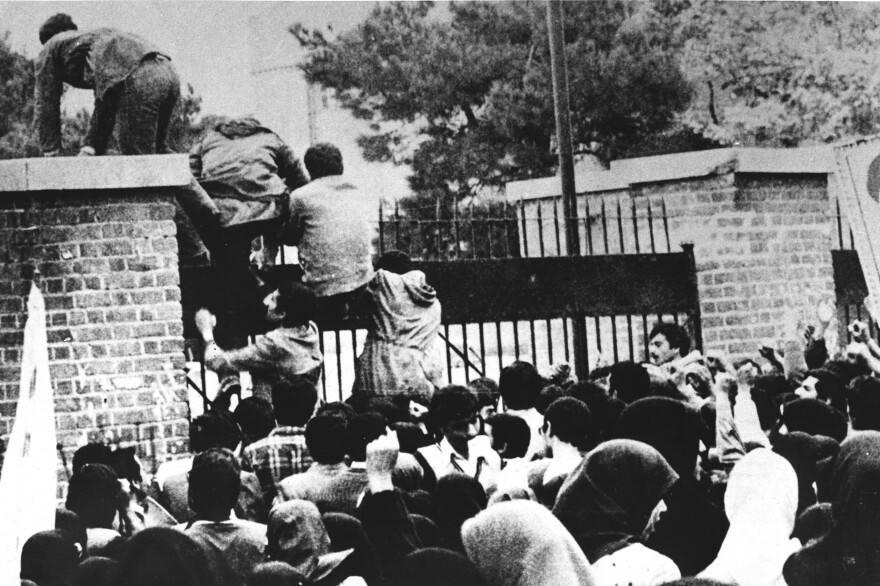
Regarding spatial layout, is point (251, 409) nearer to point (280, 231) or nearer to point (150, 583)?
point (150, 583)

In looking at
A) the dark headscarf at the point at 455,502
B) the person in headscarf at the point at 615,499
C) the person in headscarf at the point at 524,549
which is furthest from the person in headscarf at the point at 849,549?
the dark headscarf at the point at 455,502

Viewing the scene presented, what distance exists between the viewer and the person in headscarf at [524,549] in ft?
10.1

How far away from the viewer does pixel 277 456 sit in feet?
16.2

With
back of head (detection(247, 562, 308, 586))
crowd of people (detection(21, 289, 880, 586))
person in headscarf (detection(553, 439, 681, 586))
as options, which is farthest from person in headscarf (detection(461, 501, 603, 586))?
back of head (detection(247, 562, 308, 586))

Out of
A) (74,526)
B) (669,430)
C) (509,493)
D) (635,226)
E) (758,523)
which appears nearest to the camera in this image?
(758,523)

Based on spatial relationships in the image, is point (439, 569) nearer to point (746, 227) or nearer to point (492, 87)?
point (746, 227)

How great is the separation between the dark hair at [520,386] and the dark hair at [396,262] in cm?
245

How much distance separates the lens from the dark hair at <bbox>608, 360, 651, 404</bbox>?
5617mm

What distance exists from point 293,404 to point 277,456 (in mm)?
251

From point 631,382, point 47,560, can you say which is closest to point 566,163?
point 631,382

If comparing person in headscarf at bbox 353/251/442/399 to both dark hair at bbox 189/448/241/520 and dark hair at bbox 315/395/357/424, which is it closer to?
dark hair at bbox 315/395/357/424

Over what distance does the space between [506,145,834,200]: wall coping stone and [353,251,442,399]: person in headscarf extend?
120 inches

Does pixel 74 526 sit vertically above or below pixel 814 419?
A: below

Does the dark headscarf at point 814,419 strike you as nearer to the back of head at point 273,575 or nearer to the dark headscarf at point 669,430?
the dark headscarf at point 669,430
